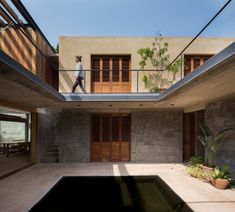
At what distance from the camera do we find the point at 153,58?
1124cm

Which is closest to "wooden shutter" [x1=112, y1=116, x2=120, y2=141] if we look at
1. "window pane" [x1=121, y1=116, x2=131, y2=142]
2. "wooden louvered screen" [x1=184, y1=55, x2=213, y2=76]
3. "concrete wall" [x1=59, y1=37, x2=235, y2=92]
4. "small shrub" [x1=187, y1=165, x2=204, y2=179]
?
"window pane" [x1=121, y1=116, x2=131, y2=142]

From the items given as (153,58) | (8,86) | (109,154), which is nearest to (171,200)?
(8,86)

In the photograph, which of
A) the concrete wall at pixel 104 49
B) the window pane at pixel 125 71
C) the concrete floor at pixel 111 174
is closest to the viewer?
the concrete floor at pixel 111 174

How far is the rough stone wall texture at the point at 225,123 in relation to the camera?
6.94 m

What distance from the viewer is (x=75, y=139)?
35.9 ft

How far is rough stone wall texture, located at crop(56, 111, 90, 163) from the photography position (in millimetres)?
10930

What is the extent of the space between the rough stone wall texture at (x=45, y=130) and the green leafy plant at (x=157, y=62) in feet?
17.0

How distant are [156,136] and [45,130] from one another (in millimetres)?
5496

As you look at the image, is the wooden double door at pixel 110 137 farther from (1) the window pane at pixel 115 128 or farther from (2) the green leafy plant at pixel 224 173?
(2) the green leafy plant at pixel 224 173

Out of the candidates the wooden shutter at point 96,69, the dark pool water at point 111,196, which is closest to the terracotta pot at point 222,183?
the dark pool water at point 111,196

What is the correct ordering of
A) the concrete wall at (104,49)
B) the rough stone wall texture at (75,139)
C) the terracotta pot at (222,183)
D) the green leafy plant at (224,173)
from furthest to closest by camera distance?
the concrete wall at (104,49)
the rough stone wall texture at (75,139)
the green leafy plant at (224,173)
the terracotta pot at (222,183)

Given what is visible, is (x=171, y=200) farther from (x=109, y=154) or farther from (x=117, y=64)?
(x=117, y=64)

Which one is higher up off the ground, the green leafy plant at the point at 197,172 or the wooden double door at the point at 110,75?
the wooden double door at the point at 110,75

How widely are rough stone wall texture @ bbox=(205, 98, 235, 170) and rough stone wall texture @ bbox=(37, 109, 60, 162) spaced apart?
742 cm
